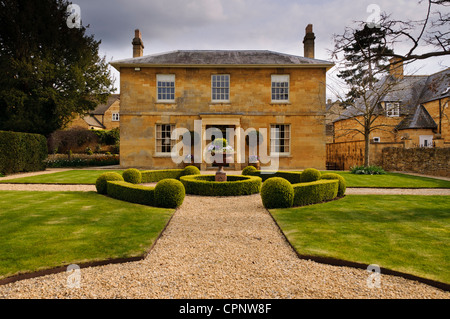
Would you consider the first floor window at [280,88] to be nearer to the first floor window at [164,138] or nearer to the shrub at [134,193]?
the first floor window at [164,138]

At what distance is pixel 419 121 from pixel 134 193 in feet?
89.3

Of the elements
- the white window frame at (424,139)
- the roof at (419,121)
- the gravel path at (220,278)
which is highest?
the roof at (419,121)

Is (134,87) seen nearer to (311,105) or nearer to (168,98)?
(168,98)

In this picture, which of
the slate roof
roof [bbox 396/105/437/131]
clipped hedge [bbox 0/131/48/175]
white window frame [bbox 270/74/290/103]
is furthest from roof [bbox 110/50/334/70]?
roof [bbox 396/105/437/131]

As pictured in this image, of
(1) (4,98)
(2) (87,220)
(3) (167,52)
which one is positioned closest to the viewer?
(2) (87,220)

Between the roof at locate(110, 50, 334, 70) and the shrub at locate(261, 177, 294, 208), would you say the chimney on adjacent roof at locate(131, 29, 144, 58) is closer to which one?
the roof at locate(110, 50, 334, 70)

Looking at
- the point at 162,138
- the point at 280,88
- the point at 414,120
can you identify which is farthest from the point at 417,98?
the point at 162,138

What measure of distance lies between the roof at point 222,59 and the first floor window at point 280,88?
919 millimetres

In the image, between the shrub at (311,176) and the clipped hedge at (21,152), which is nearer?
the shrub at (311,176)

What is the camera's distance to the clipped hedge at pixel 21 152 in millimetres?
13992

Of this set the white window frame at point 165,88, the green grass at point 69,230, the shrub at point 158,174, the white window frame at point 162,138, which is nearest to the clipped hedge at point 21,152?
the white window frame at point 162,138

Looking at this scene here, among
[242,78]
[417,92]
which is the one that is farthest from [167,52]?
[417,92]

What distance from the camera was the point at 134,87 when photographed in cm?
1836

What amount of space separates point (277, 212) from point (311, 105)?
1341 cm
